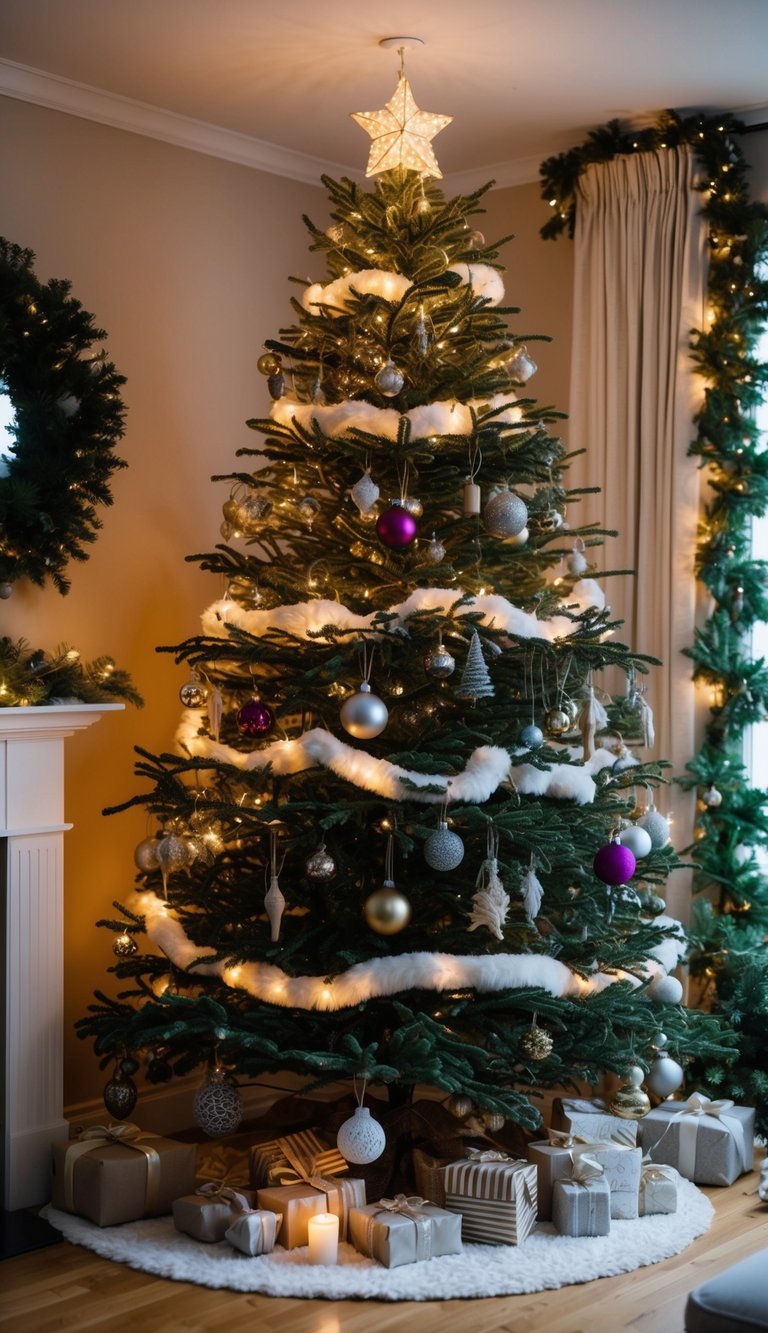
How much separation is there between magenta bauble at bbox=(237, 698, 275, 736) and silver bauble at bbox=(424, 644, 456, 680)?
0.42m

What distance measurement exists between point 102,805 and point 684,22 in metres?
2.59

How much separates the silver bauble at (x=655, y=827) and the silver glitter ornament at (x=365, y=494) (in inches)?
43.3

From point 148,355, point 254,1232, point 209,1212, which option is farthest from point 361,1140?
point 148,355

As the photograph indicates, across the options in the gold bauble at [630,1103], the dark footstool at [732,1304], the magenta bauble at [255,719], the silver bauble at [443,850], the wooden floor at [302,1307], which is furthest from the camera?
the gold bauble at [630,1103]

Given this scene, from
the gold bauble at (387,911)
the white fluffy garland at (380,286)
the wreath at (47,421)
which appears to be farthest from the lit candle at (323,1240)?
the white fluffy garland at (380,286)

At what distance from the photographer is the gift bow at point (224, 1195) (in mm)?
3361

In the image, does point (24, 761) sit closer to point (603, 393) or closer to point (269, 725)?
point (269, 725)

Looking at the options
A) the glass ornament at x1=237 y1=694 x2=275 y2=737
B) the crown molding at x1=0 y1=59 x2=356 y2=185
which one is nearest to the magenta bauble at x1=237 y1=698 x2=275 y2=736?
the glass ornament at x1=237 y1=694 x2=275 y2=737

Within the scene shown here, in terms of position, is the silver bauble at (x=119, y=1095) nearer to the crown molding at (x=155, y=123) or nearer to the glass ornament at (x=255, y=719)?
the glass ornament at (x=255, y=719)

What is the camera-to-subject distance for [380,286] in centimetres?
356

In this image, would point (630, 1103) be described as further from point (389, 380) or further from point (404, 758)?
point (389, 380)

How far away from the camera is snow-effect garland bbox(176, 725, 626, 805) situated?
3293 millimetres

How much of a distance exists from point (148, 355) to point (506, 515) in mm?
1471

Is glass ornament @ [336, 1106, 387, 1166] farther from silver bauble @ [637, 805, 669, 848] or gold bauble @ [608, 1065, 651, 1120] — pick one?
silver bauble @ [637, 805, 669, 848]
